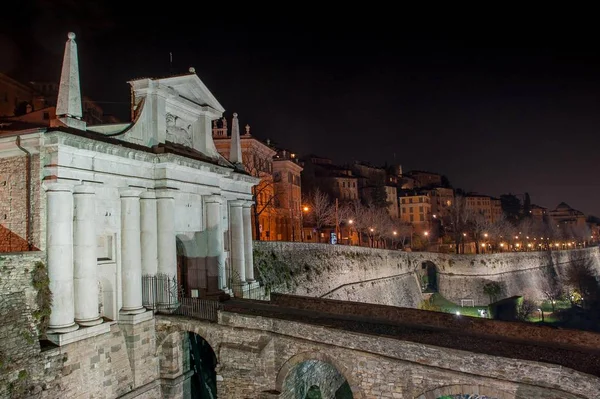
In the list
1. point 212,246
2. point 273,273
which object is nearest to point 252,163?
point 273,273

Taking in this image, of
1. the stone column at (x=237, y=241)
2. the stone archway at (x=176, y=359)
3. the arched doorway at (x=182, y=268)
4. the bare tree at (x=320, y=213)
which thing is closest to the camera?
the stone archway at (x=176, y=359)

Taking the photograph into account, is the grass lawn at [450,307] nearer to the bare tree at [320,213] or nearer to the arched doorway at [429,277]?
the arched doorway at [429,277]

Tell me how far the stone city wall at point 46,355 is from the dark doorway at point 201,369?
2879 millimetres

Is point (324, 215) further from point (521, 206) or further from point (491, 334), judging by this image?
point (521, 206)

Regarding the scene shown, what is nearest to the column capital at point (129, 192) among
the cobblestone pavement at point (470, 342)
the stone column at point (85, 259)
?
the stone column at point (85, 259)

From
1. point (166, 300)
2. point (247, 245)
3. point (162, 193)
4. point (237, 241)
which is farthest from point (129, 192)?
point (247, 245)

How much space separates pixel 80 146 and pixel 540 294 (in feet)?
220

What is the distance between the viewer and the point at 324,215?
2402 inches

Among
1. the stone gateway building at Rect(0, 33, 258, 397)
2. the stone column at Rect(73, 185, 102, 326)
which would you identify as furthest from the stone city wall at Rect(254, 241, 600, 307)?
the stone column at Rect(73, 185, 102, 326)

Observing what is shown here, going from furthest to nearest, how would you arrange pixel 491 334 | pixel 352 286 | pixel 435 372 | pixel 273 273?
pixel 352 286
pixel 273 273
pixel 491 334
pixel 435 372

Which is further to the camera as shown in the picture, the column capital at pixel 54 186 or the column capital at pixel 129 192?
the column capital at pixel 129 192

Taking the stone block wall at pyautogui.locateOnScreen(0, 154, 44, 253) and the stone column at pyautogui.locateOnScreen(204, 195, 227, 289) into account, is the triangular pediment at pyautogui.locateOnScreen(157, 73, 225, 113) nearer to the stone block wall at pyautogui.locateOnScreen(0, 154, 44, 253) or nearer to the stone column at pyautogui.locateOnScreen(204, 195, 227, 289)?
the stone column at pyautogui.locateOnScreen(204, 195, 227, 289)

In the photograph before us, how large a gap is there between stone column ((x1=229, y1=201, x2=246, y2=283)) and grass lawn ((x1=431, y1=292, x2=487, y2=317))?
116ft

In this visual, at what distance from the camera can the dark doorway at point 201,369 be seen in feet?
61.7
